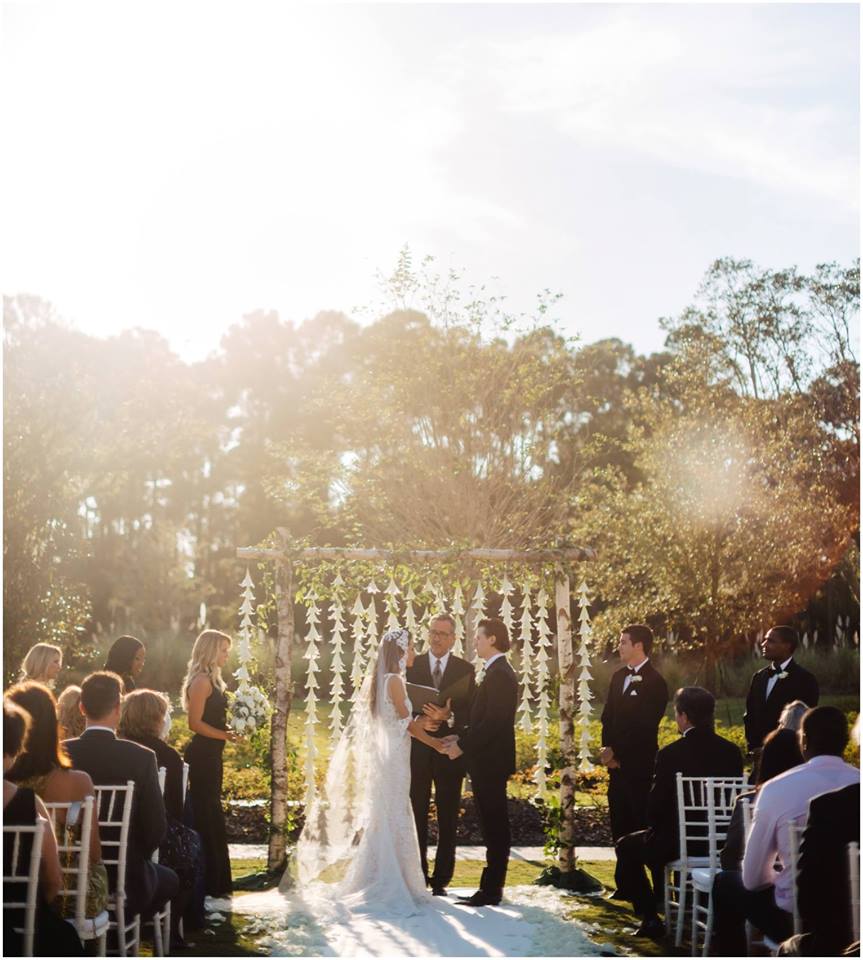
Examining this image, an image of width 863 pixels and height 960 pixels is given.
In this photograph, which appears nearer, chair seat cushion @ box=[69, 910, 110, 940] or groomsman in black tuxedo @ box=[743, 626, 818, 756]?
chair seat cushion @ box=[69, 910, 110, 940]

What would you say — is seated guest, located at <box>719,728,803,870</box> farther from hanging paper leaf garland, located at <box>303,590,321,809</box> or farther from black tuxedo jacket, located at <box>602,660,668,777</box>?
hanging paper leaf garland, located at <box>303,590,321,809</box>

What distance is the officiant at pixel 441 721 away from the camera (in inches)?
335

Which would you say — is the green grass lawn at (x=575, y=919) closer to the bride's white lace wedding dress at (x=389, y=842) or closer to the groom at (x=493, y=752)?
the groom at (x=493, y=752)

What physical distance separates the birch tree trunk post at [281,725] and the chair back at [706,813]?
328 cm

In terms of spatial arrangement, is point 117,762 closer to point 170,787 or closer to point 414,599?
point 170,787

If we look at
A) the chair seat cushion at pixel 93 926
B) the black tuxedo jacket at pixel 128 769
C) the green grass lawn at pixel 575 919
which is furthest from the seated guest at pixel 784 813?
the chair seat cushion at pixel 93 926

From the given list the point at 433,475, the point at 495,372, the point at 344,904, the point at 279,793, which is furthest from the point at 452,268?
the point at 344,904

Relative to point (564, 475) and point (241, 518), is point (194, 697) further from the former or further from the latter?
point (241, 518)

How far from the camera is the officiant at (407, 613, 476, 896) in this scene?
335 inches

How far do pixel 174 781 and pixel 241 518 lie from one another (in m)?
33.4

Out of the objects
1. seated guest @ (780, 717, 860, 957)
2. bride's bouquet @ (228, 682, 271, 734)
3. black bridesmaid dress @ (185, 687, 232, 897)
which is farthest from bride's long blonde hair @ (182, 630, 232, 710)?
seated guest @ (780, 717, 860, 957)

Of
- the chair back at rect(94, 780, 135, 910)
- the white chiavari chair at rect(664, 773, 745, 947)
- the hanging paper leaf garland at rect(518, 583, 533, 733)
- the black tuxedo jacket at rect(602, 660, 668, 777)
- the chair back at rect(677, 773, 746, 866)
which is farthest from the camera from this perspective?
the hanging paper leaf garland at rect(518, 583, 533, 733)

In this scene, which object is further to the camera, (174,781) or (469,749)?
(469,749)

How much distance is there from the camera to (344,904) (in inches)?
308
